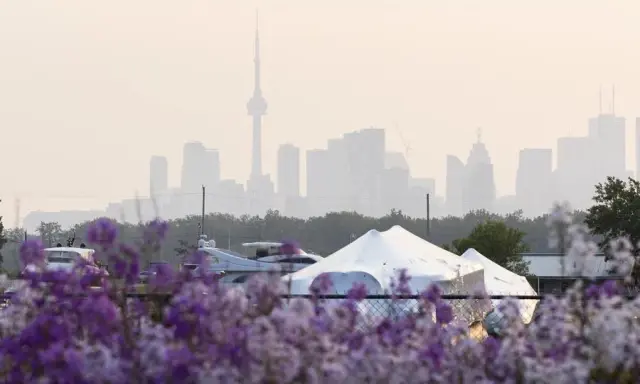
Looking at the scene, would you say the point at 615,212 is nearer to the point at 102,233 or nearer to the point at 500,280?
the point at 500,280

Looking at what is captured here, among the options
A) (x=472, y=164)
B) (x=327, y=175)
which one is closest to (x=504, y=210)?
(x=472, y=164)

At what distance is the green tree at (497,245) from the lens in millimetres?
57438

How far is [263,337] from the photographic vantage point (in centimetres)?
559

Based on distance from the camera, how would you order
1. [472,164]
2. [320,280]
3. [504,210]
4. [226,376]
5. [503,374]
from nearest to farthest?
[226,376] → [503,374] → [320,280] → [504,210] → [472,164]

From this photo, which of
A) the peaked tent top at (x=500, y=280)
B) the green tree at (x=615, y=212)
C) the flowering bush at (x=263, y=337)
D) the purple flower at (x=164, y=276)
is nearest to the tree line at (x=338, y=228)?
the green tree at (x=615, y=212)

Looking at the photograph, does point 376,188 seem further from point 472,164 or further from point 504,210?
point 504,210

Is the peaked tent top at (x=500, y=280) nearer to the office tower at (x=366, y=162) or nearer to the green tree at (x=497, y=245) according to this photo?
the green tree at (x=497, y=245)

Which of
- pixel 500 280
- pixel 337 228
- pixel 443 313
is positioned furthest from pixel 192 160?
pixel 443 313

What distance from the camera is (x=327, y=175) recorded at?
17950 cm

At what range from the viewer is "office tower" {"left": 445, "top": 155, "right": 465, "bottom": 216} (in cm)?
15612

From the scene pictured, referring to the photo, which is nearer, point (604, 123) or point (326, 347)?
point (326, 347)

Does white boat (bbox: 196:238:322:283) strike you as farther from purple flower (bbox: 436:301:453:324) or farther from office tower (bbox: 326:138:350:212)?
office tower (bbox: 326:138:350:212)

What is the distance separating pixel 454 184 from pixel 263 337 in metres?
159

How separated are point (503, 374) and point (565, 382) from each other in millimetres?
671
